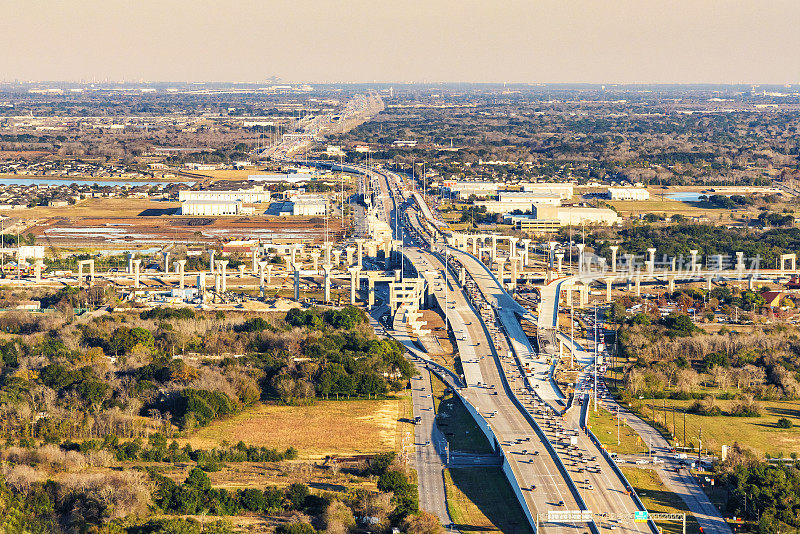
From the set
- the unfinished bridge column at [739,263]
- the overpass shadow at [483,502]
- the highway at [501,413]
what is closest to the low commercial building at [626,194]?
the unfinished bridge column at [739,263]

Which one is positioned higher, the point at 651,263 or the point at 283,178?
the point at 651,263

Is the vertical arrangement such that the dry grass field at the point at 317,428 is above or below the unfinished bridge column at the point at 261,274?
below

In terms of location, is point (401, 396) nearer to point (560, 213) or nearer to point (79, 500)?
point (79, 500)

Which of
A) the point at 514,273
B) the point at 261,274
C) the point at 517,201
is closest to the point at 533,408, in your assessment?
the point at 514,273

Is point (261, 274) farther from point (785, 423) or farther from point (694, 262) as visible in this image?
point (785, 423)

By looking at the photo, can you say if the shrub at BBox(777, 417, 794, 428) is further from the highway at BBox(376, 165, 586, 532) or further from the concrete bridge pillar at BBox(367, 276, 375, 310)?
the concrete bridge pillar at BBox(367, 276, 375, 310)

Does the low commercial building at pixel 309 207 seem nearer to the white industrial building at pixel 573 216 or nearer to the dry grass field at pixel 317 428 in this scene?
the white industrial building at pixel 573 216
